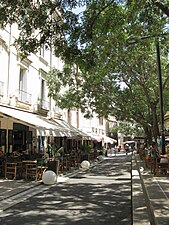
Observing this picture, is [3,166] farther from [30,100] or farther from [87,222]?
[87,222]

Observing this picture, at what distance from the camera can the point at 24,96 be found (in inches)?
707

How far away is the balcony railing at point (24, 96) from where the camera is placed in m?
17.4

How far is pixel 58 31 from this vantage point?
335 inches

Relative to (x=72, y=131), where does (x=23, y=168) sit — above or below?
below

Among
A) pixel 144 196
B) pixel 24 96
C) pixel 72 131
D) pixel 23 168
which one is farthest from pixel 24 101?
pixel 144 196

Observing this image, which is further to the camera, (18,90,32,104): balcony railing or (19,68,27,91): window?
(19,68,27,91): window

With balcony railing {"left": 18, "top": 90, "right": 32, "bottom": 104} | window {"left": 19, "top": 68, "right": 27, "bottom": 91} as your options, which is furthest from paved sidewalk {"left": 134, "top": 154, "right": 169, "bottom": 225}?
window {"left": 19, "top": 68, "right": 27, "bottom": 91}

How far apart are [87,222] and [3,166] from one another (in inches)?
308

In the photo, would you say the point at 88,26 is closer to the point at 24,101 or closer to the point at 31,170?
the point at 31,170

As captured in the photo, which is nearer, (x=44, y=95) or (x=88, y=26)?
(x=88, y=26)

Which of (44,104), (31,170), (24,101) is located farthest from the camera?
(44,104)

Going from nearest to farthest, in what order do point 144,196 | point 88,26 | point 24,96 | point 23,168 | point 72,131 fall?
point 88,26, point 144,196, point 23,168, point 24,96, point 72,131

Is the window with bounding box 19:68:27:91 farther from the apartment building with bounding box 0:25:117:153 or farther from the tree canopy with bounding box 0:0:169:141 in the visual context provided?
the tree canopy with bounding box 0:0:169:141

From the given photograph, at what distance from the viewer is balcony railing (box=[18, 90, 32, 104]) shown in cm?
1738
